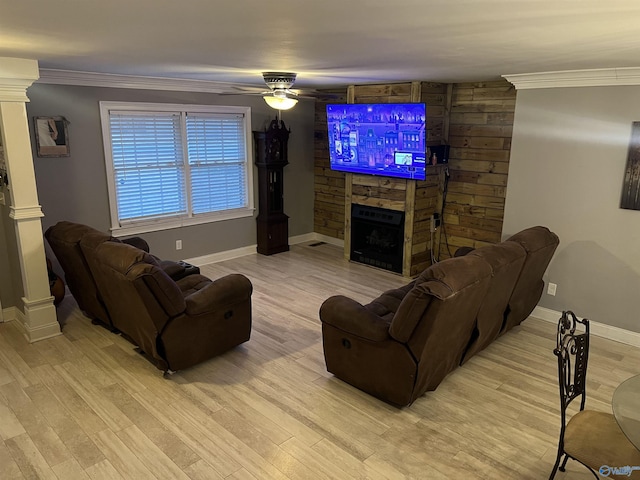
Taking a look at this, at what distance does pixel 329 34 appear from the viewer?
233cm

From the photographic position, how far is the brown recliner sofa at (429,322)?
107 inches

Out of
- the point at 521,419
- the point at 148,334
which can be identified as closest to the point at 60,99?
the point at 148,334

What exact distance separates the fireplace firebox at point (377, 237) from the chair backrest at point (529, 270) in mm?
1926

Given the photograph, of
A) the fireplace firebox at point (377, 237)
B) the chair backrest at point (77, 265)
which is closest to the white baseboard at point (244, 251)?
the fireplace firebox at point (377, 237)

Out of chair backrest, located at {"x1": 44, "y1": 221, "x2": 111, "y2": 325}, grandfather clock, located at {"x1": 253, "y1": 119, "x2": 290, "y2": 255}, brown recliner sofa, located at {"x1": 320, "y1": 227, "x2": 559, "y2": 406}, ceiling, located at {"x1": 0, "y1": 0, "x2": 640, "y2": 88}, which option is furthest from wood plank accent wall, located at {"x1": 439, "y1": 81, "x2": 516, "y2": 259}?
chair backrest, located at {"x1": 44, "y1": 221, "x2": 111, "y2": 325}

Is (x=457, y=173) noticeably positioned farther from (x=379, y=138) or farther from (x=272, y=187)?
(x=272, y=187)

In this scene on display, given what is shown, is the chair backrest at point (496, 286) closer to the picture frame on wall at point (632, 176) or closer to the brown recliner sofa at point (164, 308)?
the picture frame on wall at point (632, 176)

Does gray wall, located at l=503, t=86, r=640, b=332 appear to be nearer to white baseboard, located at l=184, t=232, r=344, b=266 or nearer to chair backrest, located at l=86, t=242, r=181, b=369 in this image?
white baseboard, located at l=184, t=232, r=344, b=266

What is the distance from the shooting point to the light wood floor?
Answer: 2.58m

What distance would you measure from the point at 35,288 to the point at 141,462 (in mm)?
2138

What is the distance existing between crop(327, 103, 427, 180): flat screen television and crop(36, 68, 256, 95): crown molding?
1.41m

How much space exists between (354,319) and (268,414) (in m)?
0.83

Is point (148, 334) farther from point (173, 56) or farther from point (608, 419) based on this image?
point (608, 419)

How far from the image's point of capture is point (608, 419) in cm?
223
